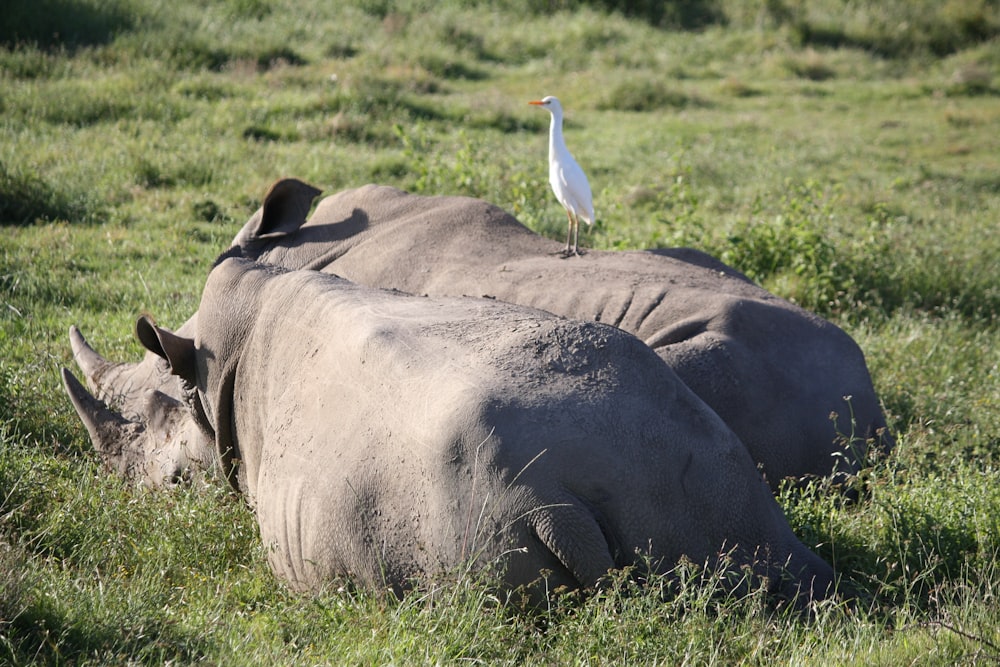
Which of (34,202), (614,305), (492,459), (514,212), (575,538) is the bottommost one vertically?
(34,202)

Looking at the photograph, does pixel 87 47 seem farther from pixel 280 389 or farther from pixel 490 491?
pixel 490 491

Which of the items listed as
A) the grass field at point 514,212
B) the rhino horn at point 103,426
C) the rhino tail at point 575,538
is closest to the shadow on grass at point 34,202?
the grass field at point 514,212

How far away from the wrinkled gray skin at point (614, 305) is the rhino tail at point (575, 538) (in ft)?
4.62

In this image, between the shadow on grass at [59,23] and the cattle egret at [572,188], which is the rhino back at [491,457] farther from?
the shadow on grass at [59,23]

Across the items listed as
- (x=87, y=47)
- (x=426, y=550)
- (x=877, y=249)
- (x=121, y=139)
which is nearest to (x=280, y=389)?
(x=426, y=550)

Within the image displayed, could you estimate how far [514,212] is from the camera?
874 centimetres

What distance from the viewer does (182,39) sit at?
13.8 m

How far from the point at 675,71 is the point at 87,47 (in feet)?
26.8

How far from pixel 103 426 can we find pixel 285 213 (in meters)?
1.36

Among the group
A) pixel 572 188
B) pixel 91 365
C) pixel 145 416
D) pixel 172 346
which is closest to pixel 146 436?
pixel 145 416

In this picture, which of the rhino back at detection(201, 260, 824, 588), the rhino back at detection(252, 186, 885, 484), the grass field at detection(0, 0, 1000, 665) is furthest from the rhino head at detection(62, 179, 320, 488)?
the rhino back at detection(201, 260, 824, 588)

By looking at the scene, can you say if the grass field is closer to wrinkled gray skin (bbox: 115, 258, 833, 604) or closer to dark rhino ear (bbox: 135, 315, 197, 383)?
wrinkled gray skin (bbox: 115, 258, 833, 604)

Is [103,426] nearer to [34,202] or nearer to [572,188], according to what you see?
[572,188]

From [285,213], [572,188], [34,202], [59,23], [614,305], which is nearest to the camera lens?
[614,305]
